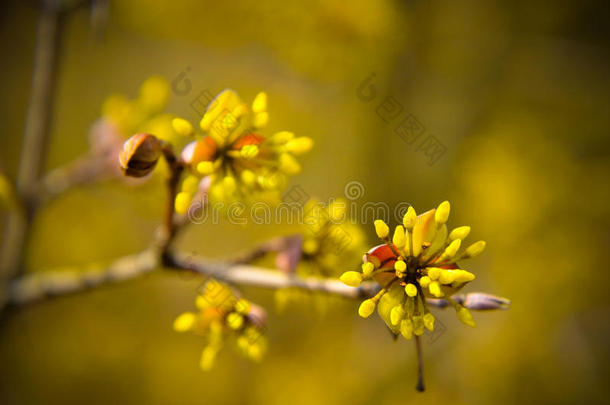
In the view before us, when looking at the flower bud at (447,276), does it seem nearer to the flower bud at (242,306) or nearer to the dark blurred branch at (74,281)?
the flower bud at (242,306)

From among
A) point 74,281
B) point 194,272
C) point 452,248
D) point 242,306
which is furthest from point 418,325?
point 74,281

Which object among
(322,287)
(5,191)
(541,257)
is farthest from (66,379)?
(541,257)

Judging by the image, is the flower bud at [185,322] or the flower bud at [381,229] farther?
the flower bud at [185,322]

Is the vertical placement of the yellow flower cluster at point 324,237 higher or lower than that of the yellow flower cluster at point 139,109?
lower

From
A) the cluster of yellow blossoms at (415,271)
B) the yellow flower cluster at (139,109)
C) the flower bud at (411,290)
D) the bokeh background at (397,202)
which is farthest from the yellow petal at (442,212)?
the bokeh background at (397,202)

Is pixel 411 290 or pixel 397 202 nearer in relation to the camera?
pixel 411 290

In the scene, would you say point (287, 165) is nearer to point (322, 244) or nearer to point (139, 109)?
point (322, 244)

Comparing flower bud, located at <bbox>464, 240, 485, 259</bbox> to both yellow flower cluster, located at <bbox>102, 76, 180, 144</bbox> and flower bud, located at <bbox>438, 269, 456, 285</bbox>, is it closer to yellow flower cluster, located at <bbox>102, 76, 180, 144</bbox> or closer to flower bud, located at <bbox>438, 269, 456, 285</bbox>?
flower bud, located at <bbox>438, 269, 456, 285</bbox>
